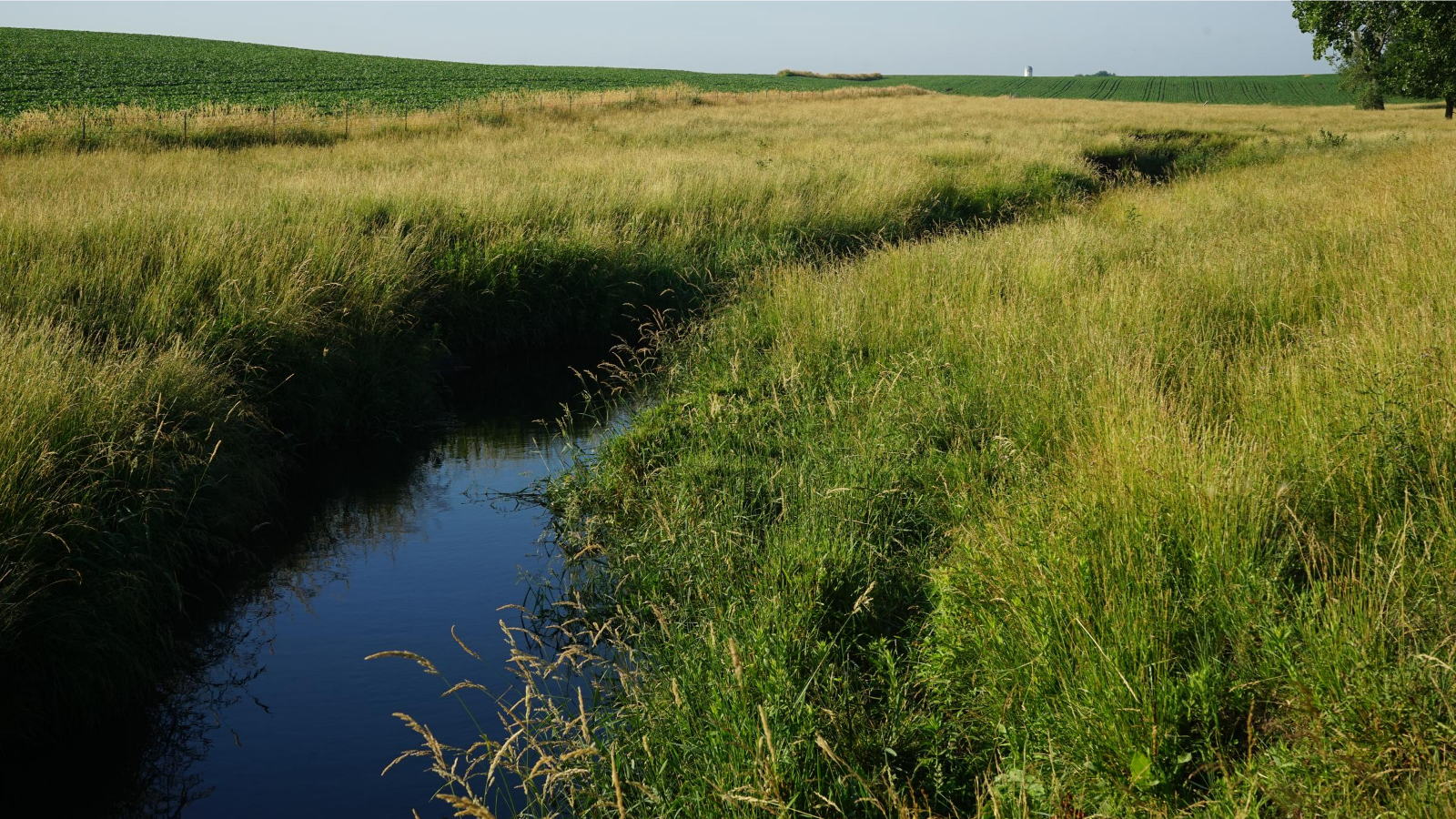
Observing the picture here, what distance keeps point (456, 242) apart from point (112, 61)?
4349cm

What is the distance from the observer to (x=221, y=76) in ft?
141

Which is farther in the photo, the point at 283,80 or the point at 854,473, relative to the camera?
the point at 283,80

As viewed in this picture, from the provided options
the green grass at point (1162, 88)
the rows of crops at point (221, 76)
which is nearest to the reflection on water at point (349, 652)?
the rows of crops at point (221, 76)

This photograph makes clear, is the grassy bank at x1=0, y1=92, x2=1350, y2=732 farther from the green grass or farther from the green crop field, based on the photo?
the green grass

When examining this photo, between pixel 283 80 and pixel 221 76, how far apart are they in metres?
2.71

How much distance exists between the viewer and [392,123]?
902 inches

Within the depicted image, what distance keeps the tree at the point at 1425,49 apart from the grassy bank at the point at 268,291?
330 inches

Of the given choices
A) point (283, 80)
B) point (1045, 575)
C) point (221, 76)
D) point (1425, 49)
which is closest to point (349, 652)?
point (1045, 575)

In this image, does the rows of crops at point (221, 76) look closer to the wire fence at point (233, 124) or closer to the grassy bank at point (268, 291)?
the wire fence at point (233, 124)

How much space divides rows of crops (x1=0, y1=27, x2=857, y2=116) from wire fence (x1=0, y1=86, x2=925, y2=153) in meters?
5.75

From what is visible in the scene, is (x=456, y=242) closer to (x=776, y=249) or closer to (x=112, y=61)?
(x=776, y=249)

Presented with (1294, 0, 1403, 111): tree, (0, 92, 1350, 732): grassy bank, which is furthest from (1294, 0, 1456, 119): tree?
(0, 92, 1350, 732): grassy bank

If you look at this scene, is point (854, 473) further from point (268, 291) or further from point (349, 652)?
point (268, 291)

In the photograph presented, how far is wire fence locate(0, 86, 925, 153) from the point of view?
17.2 m
